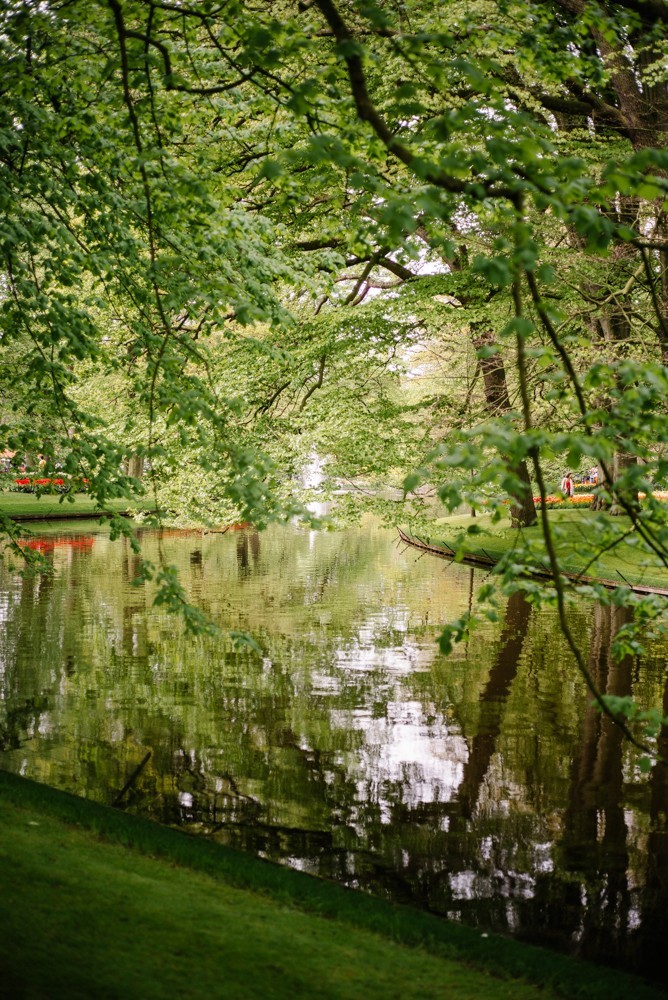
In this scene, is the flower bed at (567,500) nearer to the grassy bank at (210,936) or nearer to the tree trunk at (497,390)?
the tree trunk at (497,390)

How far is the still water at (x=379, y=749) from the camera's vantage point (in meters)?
7.07

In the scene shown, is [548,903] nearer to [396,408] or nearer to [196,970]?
[196,970]

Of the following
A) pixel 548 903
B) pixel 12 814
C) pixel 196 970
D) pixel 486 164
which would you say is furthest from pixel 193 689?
pixel 486 164

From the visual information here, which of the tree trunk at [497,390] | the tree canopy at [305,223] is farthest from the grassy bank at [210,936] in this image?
the tree trunk at [497,390]

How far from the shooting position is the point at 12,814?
667cm

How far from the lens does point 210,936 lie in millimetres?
4875

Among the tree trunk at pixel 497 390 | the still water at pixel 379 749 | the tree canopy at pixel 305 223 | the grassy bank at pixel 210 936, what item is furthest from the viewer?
the tree trunk at pixel 497 390

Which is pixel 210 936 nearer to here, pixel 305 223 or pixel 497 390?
pixel 305 223

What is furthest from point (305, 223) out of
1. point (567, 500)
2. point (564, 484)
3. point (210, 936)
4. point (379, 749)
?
point (564, 484)

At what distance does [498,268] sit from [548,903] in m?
5.44

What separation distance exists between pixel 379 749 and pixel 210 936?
5533 millimetres

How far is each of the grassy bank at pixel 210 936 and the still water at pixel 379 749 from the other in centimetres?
86

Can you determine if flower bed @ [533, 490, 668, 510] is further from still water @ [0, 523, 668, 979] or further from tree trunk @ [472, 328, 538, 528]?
still water @ [0, 523, 668, 979]

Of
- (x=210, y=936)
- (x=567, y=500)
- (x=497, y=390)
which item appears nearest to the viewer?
(x=210, y=936)
